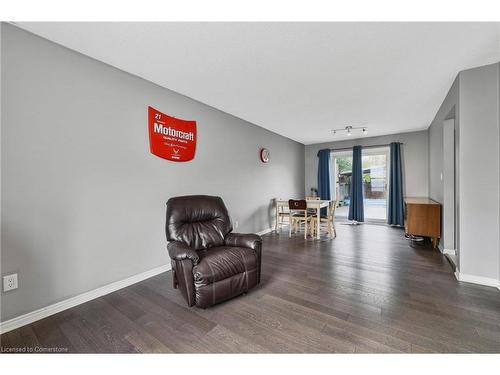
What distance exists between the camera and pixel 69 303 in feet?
6.35

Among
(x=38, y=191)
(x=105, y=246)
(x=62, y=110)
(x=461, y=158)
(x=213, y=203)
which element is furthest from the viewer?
(x=213, y=203)

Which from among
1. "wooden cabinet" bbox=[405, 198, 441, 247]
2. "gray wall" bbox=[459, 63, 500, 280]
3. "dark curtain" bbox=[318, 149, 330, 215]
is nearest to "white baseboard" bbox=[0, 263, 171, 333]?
"gray wall" bbox=[459, 63, 500, 280]

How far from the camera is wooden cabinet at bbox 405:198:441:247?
3.54 metres

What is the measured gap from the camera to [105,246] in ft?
7.23

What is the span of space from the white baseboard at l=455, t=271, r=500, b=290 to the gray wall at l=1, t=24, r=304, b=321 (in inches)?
138

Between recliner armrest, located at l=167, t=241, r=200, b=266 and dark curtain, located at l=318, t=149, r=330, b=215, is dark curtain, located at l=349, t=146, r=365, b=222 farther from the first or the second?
recliner armrest, located at l=167, t=241, r=200, b=266

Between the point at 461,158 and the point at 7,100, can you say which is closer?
the point at 7,100

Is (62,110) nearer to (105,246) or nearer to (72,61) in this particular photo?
(72,61)

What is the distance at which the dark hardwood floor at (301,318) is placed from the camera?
57.4 inches

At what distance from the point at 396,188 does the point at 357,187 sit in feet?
2.96

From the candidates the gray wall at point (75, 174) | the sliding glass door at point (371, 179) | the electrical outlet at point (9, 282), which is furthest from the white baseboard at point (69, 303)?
the sliding glass door at point (371, 179)
